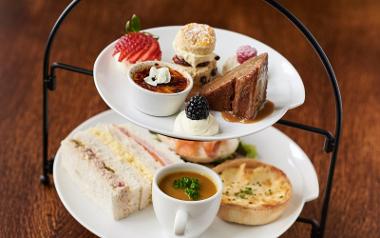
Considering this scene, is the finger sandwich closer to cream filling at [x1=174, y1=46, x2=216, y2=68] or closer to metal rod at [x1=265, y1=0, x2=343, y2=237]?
cream filling at [x1=174, y1=46, x2=216, y2=68]

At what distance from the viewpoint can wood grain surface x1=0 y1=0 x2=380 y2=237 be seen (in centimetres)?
196

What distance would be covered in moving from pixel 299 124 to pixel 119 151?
566 mm

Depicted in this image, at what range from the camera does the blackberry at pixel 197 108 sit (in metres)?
1.50

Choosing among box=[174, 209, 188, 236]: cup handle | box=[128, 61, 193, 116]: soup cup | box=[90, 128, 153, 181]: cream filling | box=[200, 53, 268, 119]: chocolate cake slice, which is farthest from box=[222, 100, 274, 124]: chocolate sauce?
box=[90, 128, 153, 181]: cream filling

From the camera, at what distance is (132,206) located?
1781 millimetres

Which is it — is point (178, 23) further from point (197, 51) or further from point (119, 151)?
point (197, 51)

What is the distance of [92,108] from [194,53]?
2.50ft

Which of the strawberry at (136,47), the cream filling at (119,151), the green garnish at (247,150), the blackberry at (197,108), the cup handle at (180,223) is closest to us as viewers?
the blackberry at (197,108)

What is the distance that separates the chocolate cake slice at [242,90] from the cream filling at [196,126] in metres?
0.08

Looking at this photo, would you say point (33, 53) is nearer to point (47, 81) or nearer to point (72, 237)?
point (47, 81)

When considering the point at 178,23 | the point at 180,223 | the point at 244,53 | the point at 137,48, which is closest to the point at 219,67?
the point at 244,53

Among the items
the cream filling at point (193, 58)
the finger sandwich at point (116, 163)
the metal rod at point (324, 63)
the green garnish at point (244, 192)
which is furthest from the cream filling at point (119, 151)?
the metal rod at point (324, 63)

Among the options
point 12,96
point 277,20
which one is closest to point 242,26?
point 277,20

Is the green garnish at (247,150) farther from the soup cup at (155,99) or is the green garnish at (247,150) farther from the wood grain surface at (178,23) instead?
the soup cup at (155,99)
